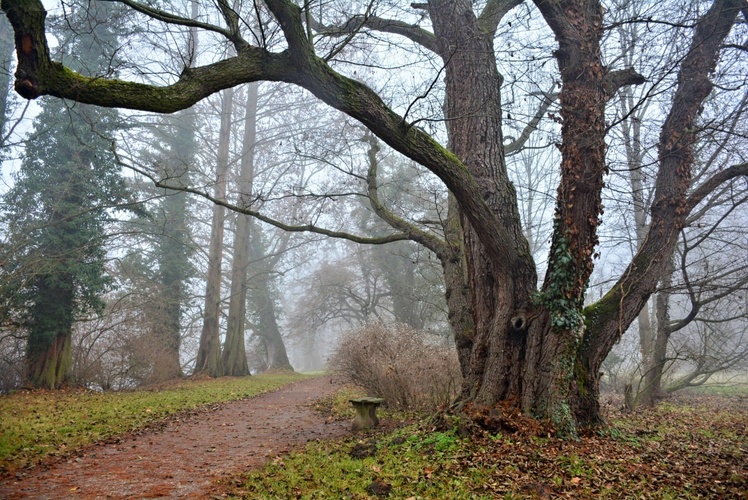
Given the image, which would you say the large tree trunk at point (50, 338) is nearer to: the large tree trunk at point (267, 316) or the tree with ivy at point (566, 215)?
the tree with ivy at point (566, 215)

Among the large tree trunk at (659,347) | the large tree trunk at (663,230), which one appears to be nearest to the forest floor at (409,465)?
the large tree trunk at (663,230)

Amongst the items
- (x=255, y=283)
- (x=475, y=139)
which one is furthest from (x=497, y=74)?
(x=255, y=283)

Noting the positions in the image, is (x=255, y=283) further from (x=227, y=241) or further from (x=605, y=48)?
(x=605, y=48)

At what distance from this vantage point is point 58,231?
1341cm

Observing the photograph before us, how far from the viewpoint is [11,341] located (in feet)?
43.8

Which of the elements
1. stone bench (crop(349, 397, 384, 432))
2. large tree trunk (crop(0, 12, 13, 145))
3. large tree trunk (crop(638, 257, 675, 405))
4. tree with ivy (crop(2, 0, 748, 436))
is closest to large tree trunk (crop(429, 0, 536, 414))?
tree with ivy (crop(2, 0, 748, 436))

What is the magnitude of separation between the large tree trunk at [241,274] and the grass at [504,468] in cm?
1374

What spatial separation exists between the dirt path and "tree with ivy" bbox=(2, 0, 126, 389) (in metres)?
5.70

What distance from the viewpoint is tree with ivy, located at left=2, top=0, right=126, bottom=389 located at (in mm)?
12672

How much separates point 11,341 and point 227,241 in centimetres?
1501

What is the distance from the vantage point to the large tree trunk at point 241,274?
19759mm

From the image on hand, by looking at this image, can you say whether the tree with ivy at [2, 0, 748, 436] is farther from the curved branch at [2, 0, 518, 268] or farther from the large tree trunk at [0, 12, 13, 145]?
the large tree trunk at [0, 12, 13, 145]

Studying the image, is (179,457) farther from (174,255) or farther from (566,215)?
(174,255)

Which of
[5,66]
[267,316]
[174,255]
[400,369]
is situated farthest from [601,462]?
[267,316]
